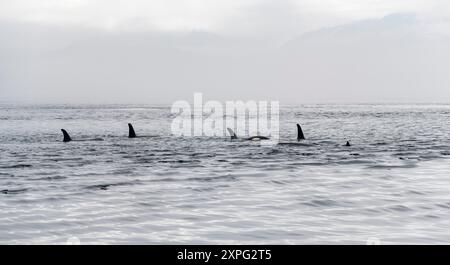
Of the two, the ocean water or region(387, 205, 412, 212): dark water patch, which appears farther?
region(387, 205, 412, 212): dark water patch

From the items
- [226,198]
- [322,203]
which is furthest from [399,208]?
[226,198]

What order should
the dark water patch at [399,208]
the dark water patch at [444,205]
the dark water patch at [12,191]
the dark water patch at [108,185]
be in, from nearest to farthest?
1. the dark water patch at [399,208]
2. the dark water patch at [444,205]
3. the dark water patch at [12,191]
4. the dark water patch at [108,185]

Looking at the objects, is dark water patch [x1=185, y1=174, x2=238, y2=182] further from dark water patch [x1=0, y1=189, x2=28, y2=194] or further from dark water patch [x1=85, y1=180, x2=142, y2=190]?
dark water patch [x1=0, y1=189, x2=28, y2=194]

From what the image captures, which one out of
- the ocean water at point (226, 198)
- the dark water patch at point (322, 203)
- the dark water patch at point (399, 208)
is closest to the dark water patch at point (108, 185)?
the ocean water at point (226, 198)

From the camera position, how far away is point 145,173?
23.5 meters

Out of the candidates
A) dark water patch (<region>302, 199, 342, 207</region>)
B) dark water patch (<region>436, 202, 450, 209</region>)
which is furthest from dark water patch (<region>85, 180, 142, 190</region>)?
dark water patch (<region>436, 202, 450, 209</region>)

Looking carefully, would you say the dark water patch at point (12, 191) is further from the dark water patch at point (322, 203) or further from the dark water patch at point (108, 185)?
the dark water patch at point (322, 203)

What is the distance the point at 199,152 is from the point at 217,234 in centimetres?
2116

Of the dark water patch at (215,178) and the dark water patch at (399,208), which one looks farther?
the dark water patch at (215,178)

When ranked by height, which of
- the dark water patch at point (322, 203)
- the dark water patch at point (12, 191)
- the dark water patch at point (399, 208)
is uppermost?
the dark water patch at point (322, 203)

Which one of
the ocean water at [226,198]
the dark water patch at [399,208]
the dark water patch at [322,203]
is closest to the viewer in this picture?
the ocean water at [226,198]

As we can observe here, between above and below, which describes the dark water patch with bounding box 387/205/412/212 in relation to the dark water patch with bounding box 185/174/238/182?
above

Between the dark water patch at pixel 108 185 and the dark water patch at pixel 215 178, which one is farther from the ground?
the dark water patch at pixel 108 185
